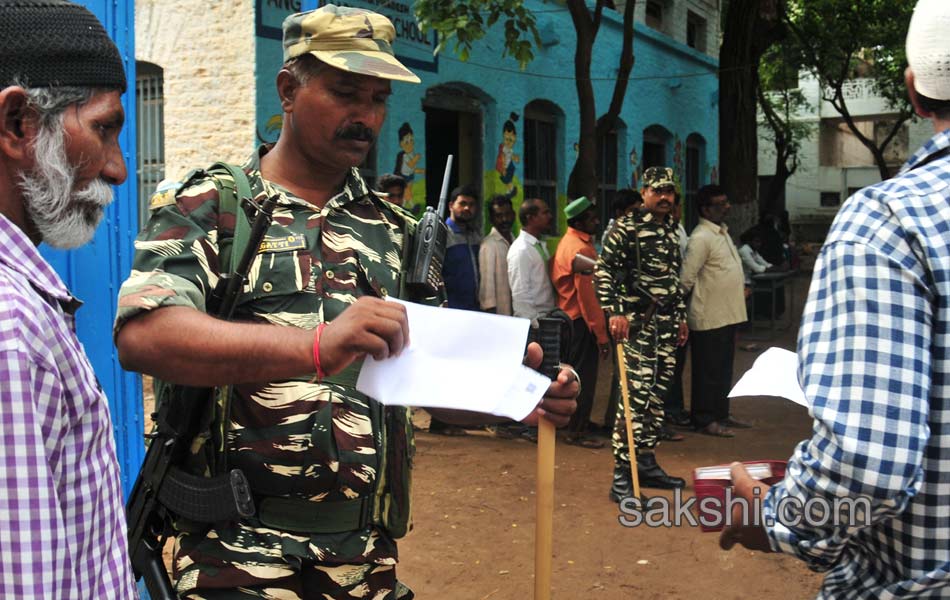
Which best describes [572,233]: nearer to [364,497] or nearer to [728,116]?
[364,497]

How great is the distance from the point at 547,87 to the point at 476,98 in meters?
1.63

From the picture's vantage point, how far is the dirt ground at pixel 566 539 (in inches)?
181

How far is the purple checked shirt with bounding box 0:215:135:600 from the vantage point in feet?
3.53

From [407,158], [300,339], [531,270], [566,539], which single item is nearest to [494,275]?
[531,270]

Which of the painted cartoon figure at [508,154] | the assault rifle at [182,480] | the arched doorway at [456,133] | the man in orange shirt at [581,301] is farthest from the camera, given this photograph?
the painted cartoon figure at [508,154]

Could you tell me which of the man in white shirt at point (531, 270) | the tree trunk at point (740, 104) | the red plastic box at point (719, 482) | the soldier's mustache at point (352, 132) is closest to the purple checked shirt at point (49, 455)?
the soldier's mustache at point (352, 132)

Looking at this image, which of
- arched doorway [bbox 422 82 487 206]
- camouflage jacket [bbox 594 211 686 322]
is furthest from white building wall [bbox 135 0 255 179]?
camouflage jacket [bbox 594 211 686 322]

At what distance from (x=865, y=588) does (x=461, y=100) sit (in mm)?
10249

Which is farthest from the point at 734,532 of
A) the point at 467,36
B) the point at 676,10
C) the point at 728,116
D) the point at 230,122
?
the point at 676,10

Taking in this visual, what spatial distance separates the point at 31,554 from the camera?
1089 millimetres

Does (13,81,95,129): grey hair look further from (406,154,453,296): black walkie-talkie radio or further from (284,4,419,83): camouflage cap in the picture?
(406,154,453,296): black walkie-talkie radio

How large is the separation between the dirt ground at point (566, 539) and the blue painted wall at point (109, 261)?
192 cm

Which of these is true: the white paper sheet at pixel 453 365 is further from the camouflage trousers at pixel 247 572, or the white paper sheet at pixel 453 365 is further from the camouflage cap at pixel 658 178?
the camouflage cap at pixel 658 178

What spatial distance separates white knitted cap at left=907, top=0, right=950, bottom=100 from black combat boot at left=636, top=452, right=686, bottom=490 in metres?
4.80
